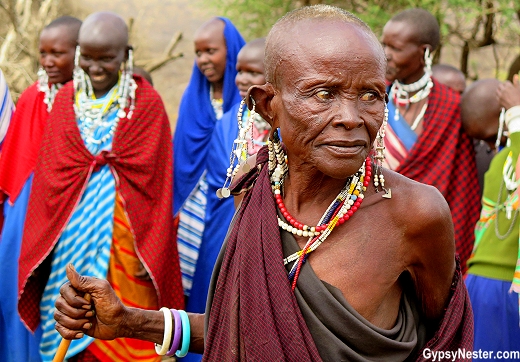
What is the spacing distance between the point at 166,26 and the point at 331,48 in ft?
40.2

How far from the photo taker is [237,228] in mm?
2209

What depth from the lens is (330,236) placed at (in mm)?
2131

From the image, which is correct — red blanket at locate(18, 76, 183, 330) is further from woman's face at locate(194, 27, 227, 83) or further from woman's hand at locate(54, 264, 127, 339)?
woman's hand at locate(54, 264, 127, 339)

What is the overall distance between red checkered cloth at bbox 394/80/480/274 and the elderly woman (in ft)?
9.03

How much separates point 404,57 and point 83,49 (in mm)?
2272

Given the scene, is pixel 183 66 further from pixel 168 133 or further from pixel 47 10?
pixel 168 133

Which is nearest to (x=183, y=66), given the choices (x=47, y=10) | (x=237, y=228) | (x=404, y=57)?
(x=47, y=10)

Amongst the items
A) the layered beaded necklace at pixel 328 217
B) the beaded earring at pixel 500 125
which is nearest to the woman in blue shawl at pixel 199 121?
the beaded earring at pixel 500 125

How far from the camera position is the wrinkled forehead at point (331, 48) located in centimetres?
196

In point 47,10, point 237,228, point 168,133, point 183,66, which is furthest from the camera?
point 183,66

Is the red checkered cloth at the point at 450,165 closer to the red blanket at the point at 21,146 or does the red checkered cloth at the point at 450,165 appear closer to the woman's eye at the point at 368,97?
the red blanket at the point at 21,146

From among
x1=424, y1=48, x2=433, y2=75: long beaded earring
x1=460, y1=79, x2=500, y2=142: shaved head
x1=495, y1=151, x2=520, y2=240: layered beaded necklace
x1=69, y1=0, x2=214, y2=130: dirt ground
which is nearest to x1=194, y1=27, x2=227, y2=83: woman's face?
x1=424, y1=48, x2=433, y2=75: long beaded earring

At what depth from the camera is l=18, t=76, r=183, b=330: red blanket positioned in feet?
15.2

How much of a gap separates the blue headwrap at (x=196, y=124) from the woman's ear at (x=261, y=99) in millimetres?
3456
